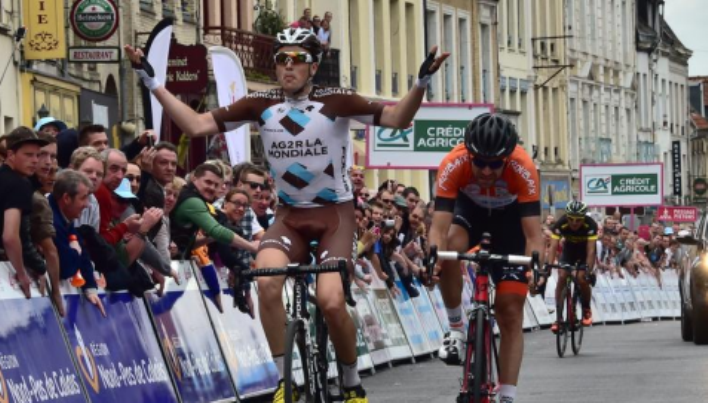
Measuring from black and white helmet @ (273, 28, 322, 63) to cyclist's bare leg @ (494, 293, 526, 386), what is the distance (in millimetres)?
1849

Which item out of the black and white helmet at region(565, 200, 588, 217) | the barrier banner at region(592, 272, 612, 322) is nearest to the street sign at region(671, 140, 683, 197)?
the barrier banner at region(592, 272, 612, 322)

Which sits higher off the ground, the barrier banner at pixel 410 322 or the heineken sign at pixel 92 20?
the heineken sign at pixel 92 20

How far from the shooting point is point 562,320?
26094mm

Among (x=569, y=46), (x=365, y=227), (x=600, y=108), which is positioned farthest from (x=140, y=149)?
(x=600, y=108)

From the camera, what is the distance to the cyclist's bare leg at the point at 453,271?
13.6m

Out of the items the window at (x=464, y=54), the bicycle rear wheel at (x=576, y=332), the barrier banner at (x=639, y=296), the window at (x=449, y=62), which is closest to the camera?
the bicycle rear wheel at (x=576, y=332)

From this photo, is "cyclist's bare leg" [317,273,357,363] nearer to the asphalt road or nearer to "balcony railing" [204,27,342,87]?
the asphalt road

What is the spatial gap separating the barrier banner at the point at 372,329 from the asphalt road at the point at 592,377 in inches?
6.9

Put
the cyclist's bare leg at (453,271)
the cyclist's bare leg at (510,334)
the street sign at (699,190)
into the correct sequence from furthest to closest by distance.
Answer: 1. the street sign at (699,190)
2. the cyclist's bare leg at (453,271)
3. the cyclist's bare leg at (510,334)

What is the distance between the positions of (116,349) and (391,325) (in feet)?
29.5

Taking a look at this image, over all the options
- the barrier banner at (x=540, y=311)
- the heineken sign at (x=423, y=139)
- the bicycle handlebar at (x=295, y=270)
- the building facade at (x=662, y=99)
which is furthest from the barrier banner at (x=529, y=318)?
the building facade at (x=662, y=99)

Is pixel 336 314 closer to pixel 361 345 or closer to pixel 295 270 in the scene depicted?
pixel 295 270

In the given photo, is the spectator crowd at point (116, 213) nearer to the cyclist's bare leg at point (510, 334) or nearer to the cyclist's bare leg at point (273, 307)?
the cyclist's bare leg at point (273, 307)

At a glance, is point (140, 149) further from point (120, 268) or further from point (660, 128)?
point (660, 128)
